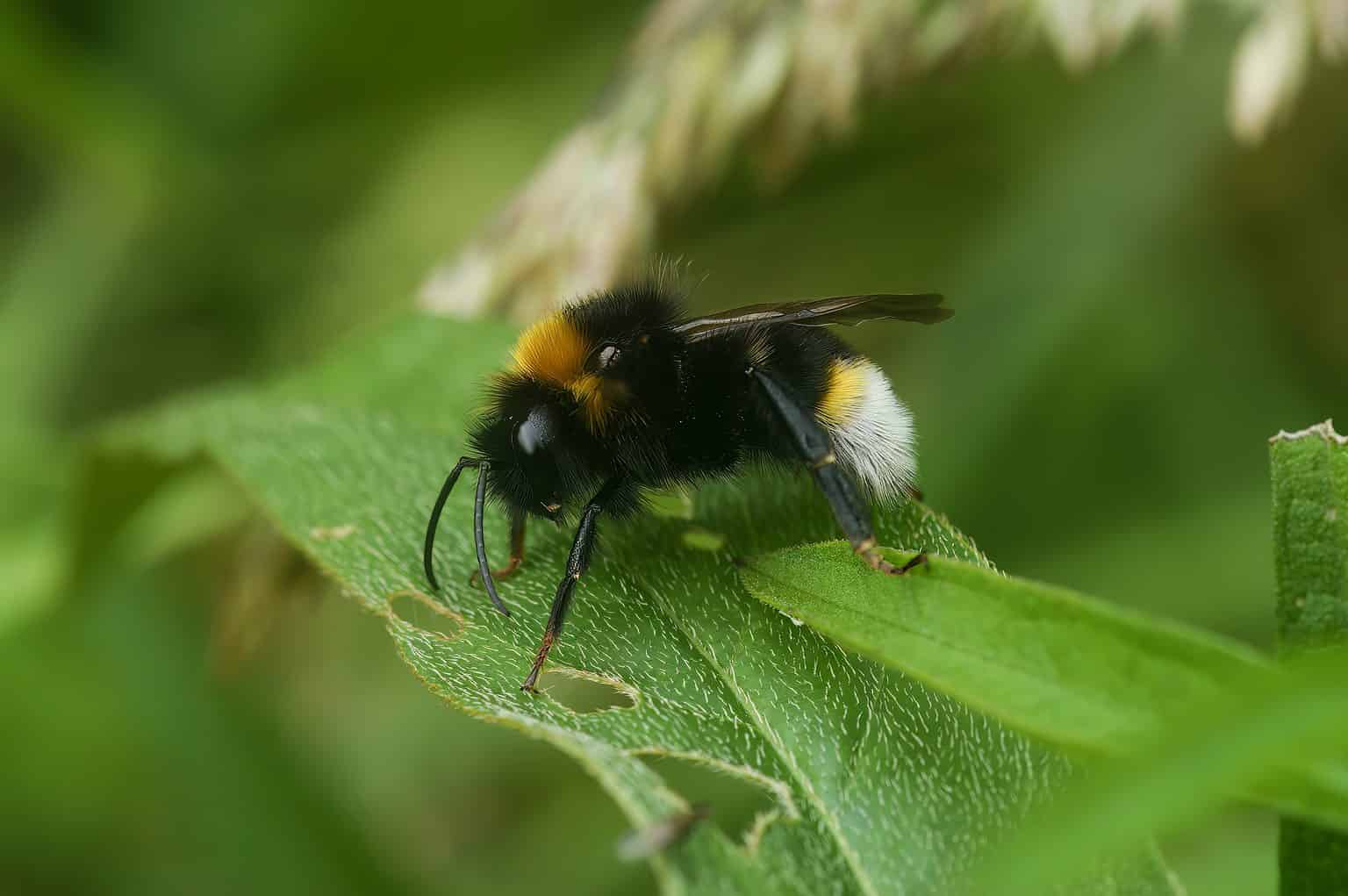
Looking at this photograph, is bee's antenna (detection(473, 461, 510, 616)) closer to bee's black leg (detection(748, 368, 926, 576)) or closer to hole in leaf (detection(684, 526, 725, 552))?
hole in leaf (detection(684, 526, 725, 552))

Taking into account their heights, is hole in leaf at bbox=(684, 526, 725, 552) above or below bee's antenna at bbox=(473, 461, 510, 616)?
below

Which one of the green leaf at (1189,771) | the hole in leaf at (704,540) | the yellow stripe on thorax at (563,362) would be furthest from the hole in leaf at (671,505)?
the green leaf at (1189,771)

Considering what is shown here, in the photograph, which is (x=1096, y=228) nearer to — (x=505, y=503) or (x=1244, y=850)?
(x=1244, y=850)

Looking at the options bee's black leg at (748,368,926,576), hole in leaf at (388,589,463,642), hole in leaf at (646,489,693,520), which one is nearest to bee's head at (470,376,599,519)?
hole in leaf at (646,489,693,520)

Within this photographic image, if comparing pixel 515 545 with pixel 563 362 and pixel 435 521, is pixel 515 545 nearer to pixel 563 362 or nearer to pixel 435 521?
pixel 435 521

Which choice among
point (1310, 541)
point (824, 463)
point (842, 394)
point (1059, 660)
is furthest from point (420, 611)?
point (1310, 541)

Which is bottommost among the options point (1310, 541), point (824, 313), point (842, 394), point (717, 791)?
point (717, 791)
